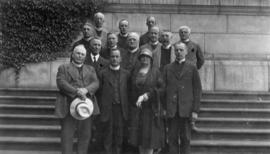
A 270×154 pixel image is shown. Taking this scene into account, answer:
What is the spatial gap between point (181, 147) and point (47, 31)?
6663 millimetres

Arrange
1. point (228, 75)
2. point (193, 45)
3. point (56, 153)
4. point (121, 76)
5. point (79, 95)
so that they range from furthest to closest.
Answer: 1. point (228, 75)
2. point (193, 45)
3. point (56, 153)
4. point (121, 76)
5. point (79, 95)

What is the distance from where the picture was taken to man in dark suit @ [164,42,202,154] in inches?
299

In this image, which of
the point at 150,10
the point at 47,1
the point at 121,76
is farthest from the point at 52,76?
the point at 121,76

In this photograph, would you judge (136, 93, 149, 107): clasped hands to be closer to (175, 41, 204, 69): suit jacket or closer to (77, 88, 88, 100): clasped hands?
(77, 88, 88, 100): clasped hands

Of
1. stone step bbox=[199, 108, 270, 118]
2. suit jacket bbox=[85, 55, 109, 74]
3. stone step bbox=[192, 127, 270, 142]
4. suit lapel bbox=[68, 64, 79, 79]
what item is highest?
suit jacket bbox=[85, 55, 109, 74]

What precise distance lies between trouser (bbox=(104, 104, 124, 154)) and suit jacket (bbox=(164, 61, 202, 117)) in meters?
0.82

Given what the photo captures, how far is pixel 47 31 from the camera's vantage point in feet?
42.7

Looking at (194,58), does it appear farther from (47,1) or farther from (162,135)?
(47,1)

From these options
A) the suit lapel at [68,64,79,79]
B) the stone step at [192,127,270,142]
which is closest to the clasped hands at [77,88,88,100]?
the suit lapel at [68,64,79,79]

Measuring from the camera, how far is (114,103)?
7.79 m

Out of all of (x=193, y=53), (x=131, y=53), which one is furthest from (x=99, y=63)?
(x=193, y=53)

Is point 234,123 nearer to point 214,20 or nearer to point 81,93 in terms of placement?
point 81,93

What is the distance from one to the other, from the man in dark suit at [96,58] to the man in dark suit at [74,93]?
62 cm

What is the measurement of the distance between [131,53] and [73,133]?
1.91 m
